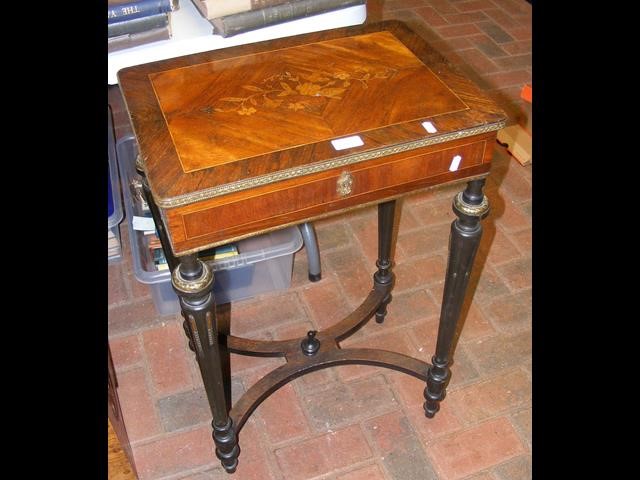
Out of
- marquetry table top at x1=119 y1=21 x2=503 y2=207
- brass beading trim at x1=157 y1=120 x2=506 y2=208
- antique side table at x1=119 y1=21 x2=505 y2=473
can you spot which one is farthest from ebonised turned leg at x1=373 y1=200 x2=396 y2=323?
brass beading trim at x1=157 y1=120 x2=506 y2=208

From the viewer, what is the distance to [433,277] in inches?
90.6

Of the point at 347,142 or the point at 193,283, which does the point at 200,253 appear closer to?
the point at 193,283

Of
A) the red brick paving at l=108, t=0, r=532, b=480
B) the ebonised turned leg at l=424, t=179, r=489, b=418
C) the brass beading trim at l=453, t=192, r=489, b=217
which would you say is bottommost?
the red brick paving at l=108, t=0, r=532, b=480

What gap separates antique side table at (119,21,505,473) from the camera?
3.76ft

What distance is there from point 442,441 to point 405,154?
959 mm

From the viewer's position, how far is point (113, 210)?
7.53 ft

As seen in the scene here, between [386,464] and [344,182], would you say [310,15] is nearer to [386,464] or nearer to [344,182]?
[344,182]

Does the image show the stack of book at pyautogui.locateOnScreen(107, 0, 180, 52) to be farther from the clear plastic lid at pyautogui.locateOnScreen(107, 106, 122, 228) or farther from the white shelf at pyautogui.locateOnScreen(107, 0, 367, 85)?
the clear plastic lid at pyautogui.locateOnScreen(107, 106, 122, 228)

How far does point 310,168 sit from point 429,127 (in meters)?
0.26

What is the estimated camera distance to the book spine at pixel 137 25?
156 centimetres

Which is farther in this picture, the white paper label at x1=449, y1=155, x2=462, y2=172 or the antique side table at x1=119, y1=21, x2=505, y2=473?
the white paper label at x1=449, y1=155, x2=462, y2=172

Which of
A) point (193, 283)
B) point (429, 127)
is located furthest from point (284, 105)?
point (193, 283)

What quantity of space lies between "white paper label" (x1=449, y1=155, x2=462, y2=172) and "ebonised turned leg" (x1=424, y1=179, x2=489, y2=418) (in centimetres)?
7

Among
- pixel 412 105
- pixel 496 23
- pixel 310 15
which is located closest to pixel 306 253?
pixel 310 15
